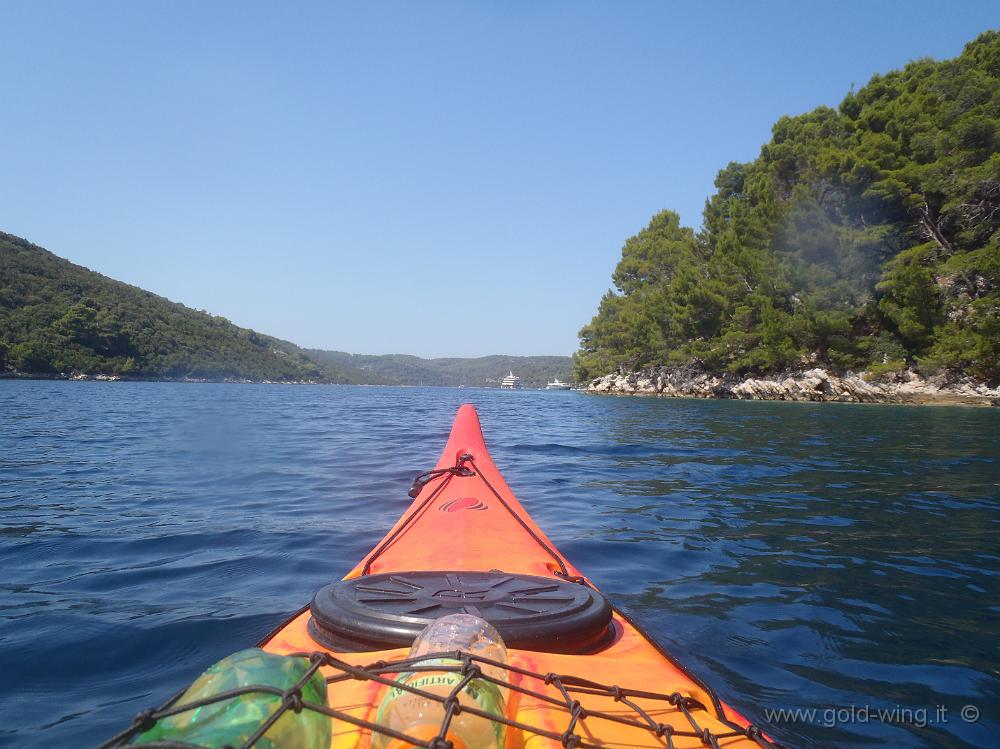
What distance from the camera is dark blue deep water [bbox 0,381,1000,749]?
2.36m

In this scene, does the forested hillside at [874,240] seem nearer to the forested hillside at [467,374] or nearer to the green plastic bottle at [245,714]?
the green plastic bottle at [245,714]

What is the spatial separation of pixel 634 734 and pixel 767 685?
1.34 m

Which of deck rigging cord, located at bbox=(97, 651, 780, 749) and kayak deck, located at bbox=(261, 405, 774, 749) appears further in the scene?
kayak deck, located at bbox=(261, 405, 774, 749)

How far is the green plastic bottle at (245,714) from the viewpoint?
101 cm

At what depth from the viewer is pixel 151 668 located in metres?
2.53

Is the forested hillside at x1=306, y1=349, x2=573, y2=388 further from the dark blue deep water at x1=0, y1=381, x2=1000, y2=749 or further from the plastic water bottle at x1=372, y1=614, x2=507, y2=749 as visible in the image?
the plastic water bottle at x1=372, y1=614, x2=507, y2=749

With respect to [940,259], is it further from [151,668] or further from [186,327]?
[186,327]

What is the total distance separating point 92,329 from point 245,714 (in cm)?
7606

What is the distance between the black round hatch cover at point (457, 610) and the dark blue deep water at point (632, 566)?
841 millimetres

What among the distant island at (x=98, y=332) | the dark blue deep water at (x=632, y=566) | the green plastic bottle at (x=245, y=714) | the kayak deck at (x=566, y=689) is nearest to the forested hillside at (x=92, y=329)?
the distant island at (x=98, y=332)

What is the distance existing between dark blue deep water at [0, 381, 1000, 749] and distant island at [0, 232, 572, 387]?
63342 millimetres

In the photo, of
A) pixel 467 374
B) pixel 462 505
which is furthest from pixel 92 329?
pixel 467 374

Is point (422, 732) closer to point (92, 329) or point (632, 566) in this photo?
point (632, 566)

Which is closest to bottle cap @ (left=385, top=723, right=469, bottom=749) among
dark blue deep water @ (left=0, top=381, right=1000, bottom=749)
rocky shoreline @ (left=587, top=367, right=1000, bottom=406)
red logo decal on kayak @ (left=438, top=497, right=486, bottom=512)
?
dark blue deep water @ (left=0, top=381, right=1000, bottom=749)
